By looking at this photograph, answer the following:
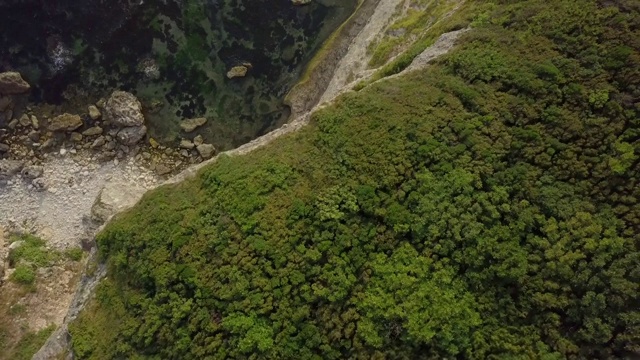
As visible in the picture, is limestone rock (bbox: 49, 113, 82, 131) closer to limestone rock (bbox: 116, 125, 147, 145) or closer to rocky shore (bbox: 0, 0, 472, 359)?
rocky shore (bbox: 0, 0, 472, 359)

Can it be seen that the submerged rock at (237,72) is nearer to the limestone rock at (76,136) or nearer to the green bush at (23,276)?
the limestone rock at (76,136)

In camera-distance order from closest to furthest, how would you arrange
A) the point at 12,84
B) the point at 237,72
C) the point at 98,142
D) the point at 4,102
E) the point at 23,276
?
the point at 23,276, the point at 12,84, the point at 4,102, the point at 98,142, the point at 237,72

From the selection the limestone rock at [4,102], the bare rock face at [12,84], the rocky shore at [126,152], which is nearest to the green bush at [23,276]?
the rocky shore at [126,152]

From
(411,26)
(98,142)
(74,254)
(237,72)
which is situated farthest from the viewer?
(237,72)

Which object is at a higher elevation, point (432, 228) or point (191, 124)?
point (191, 124)

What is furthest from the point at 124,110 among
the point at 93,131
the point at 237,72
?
the point at 237,72

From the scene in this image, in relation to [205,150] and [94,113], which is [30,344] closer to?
[94,113]

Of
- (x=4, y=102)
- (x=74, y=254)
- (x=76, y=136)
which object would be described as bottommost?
(x=74, y=254)
